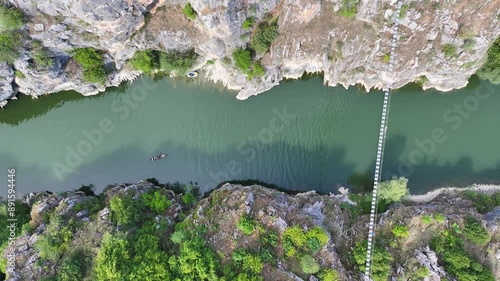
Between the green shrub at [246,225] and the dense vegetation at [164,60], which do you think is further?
the dense vegetation at [164,60]

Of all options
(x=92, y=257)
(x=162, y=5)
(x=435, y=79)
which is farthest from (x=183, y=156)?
(x=435, y=79)

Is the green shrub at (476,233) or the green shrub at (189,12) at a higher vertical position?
the green shrub at (189,12)

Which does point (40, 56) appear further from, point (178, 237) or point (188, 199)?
point (178, 237)

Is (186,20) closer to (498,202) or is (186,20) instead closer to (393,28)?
(393,28)

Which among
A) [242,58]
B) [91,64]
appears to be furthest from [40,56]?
[242,58]

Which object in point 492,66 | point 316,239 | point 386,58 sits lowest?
point 316,239

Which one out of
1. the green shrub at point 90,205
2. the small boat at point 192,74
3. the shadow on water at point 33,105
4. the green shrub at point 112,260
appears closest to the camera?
the green shrub at point 112,260

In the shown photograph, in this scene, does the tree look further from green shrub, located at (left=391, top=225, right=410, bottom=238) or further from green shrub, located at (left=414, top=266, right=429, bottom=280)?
green shrub, located at (left=414, top=266, right=429, bottom=280)

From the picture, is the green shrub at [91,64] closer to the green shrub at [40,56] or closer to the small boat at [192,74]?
the green shrub at [40,56]

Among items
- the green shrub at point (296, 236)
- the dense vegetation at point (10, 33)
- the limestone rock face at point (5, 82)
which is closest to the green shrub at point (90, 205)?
the limestone rock face at point (5, 82)
